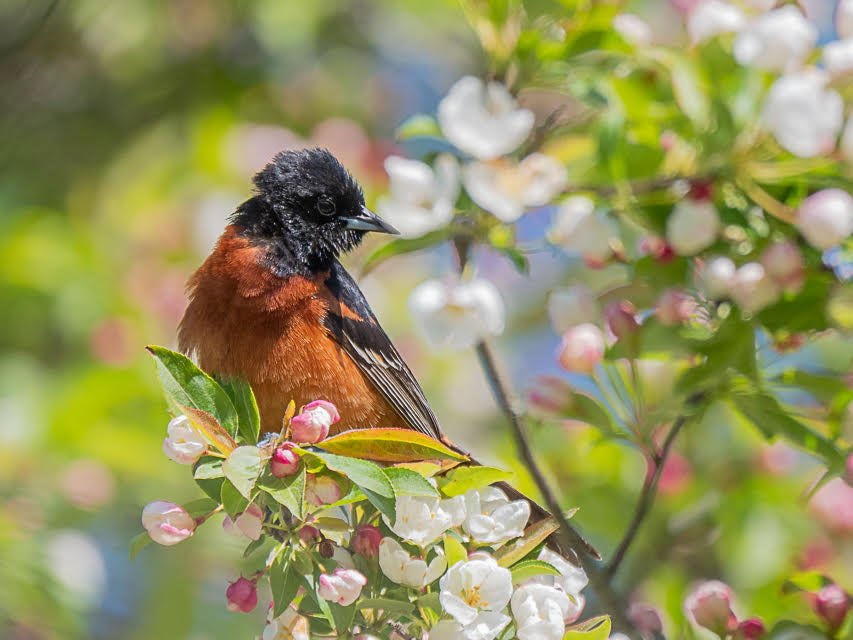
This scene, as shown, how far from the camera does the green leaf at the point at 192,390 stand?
1919 millimetres

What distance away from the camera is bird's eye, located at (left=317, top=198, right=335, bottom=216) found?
3445mm

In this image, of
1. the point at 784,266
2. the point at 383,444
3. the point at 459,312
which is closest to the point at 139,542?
the point at 383,444

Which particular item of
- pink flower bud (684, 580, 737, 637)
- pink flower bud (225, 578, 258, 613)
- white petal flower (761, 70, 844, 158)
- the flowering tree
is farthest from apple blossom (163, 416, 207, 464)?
white petal flower (761, 70, 844, 158)

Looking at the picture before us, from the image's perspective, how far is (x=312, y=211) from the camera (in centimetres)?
346

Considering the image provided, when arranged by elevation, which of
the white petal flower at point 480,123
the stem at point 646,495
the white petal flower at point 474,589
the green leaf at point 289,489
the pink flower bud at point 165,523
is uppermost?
the white petal flower at point 480,123

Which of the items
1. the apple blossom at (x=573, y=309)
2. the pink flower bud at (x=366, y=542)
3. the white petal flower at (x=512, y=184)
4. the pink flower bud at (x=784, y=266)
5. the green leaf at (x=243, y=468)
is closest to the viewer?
the green leaf at (x=243, y=468)

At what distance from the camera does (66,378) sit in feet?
14.9

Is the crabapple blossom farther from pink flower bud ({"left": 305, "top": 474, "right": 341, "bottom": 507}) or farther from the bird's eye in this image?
the bird's eye

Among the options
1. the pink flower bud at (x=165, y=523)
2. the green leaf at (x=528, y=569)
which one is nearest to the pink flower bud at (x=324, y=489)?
the pink flower bud at (x=165, y=523)

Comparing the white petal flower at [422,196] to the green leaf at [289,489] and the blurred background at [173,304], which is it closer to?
the blurred background at [173,304]

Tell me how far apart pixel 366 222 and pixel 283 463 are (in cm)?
170

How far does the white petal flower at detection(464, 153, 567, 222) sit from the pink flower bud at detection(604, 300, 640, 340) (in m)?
0.27

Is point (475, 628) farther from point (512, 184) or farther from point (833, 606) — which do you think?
point (512, 184)

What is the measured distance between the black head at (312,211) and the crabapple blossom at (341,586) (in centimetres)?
166
